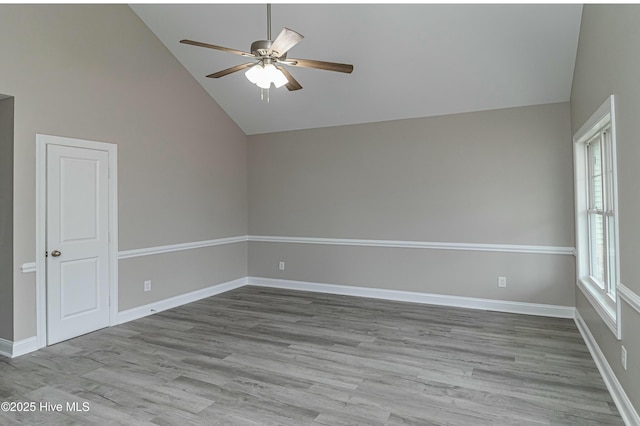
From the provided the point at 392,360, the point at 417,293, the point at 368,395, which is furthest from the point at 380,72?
the point at 368,395

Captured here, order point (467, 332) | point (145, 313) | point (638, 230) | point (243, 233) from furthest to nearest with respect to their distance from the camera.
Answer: point (243, 233) → point (145, 313) → point (467, 332) → point (638, 230)

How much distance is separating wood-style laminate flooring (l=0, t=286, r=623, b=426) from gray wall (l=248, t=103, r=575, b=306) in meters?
0.66

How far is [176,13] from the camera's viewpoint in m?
4.34

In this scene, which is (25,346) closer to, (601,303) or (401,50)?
(401,50)

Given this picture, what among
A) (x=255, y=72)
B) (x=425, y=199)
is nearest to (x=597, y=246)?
(x=425, y=199)

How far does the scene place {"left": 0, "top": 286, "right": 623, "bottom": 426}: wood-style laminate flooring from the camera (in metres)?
2.46

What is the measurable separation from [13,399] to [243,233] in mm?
3925

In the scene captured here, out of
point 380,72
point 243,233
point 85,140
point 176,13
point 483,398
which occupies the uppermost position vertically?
point 176,13

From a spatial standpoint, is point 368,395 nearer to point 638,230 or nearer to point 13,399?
point 638,230

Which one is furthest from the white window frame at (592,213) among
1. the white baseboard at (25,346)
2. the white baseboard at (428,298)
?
the white baseboard at (25,346)

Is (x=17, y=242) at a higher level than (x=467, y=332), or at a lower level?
higher

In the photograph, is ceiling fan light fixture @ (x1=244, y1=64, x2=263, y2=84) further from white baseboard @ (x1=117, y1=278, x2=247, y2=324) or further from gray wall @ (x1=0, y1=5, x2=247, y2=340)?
white baseboard @ (x1=117, y1=278, x2=247, y2=324)

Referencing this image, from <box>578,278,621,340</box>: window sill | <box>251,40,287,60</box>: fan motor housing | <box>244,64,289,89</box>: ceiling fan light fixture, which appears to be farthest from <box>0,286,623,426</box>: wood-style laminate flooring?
<box>251,40,287,60</box>: fan motor housing

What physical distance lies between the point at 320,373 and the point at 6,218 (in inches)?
123
